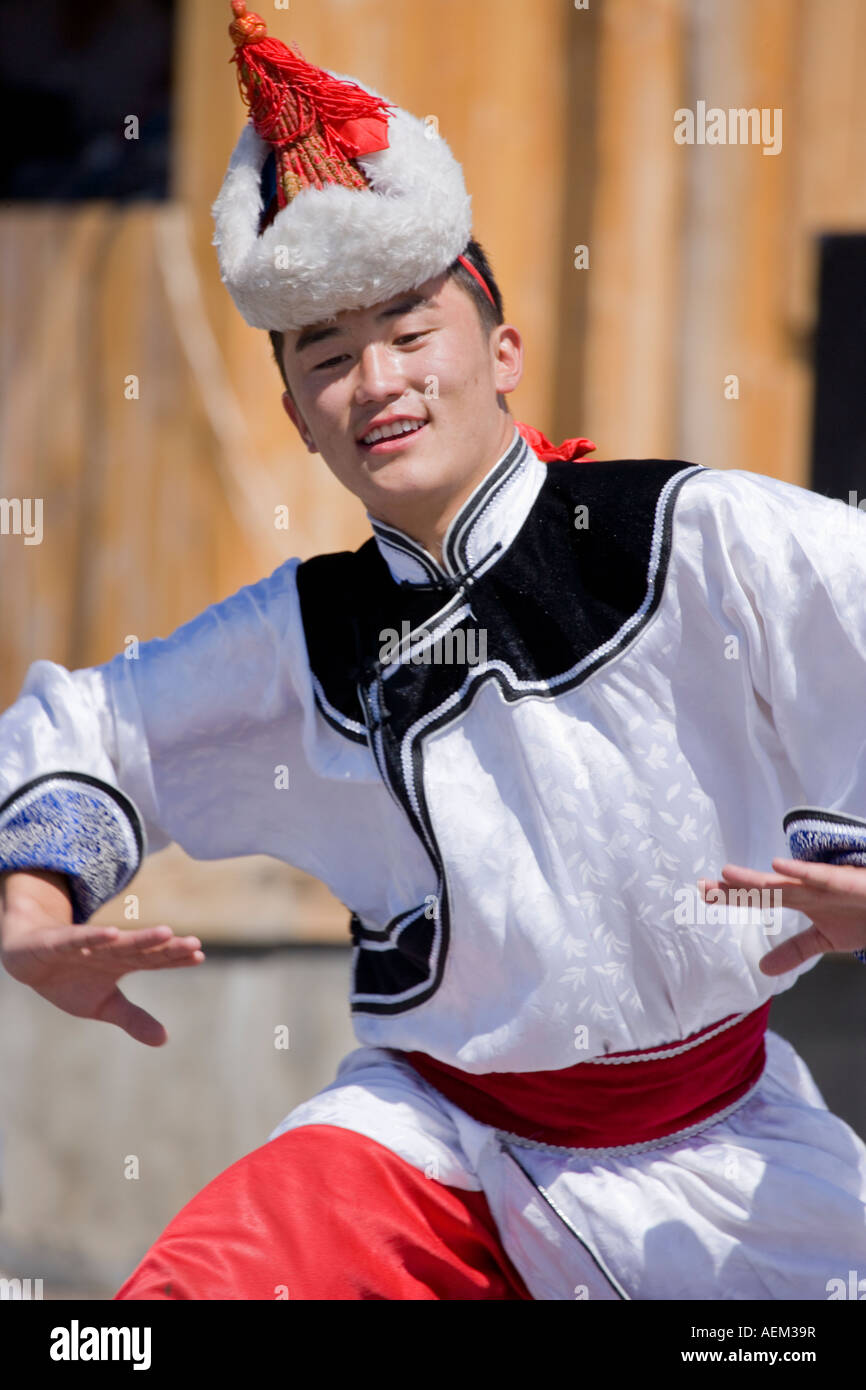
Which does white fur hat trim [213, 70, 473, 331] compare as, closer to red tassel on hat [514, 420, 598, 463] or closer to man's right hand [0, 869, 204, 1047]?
red tassel on hat [514, 420, 598, 463]

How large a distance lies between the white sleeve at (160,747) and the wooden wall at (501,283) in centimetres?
131

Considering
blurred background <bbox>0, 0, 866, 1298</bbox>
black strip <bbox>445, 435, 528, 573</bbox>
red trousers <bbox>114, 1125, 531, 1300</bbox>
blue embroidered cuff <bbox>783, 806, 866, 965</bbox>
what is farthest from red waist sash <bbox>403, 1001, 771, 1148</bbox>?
blurred background <bbox>0, 0, 866, 1298</bbox>

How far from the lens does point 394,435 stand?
5.41ft

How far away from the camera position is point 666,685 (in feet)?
5.29

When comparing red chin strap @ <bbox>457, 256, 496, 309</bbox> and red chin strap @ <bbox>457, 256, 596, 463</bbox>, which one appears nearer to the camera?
red chin strap @ <bbox>457, 256, 496, 309</bbox>

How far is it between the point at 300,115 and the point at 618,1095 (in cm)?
112

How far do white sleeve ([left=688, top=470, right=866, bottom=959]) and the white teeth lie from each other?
1.04 feet

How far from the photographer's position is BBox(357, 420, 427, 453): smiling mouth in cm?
164

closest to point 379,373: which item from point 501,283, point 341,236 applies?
point 341,236

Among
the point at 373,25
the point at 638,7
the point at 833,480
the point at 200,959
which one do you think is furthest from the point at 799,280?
the point at 200,959

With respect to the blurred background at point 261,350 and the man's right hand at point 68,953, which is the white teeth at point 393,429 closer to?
the man's right hand at point 68,953

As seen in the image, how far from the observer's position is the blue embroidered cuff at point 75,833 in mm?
1689

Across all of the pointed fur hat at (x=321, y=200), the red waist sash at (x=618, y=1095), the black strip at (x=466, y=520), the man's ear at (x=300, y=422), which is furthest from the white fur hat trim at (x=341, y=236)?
the red waist sash at (x=618, y=1095)
